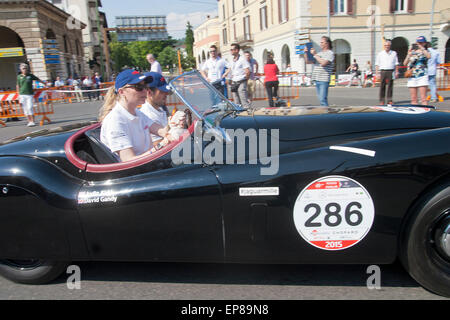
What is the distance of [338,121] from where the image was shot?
7.05 feet

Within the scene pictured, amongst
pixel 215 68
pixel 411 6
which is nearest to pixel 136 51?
pixel 411 6

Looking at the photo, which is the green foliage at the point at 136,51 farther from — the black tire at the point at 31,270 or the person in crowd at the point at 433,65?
the black tire at the point at 31,270

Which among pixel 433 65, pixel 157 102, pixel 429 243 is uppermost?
pixel 433 65

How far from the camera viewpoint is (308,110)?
2504 millimetres

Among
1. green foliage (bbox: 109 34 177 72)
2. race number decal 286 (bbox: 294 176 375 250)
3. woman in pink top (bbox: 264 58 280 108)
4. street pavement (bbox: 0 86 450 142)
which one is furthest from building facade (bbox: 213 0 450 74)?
green foliage (bbox: 109 34 177 72)

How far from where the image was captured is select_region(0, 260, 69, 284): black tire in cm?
217

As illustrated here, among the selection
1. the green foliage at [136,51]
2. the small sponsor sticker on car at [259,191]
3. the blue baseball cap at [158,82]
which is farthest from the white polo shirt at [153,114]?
the green foliage at [136,51]

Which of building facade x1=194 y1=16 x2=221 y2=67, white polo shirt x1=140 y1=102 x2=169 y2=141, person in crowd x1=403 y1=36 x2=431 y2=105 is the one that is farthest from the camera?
building facade x1=194 y1=16 x2=221 y2=67

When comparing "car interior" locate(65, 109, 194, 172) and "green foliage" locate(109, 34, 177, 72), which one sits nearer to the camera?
"car interior" locate(65, 109, 194, 172)

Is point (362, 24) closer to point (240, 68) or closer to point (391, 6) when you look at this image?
point (391, 6)

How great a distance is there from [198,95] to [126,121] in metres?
0.54

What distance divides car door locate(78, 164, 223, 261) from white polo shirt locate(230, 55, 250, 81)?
274 inches

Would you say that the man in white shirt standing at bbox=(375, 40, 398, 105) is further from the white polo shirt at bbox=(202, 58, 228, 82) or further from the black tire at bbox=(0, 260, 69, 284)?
the black tire at bbox=(0, 260, 69, 284)

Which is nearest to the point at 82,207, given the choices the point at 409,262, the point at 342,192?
the point at 342,192
